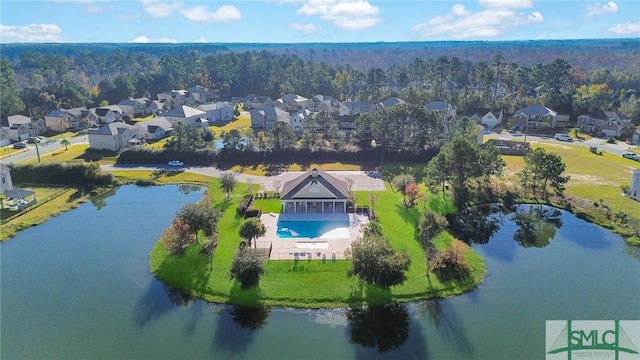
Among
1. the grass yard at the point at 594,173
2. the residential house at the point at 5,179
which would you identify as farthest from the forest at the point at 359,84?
the residential house at the point at 5,179

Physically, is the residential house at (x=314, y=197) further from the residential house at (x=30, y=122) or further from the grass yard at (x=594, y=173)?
the residential house at (x=30, y=122)

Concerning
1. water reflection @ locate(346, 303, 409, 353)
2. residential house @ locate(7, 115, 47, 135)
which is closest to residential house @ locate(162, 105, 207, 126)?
residential house @ locate(7, 115, 47, 135)

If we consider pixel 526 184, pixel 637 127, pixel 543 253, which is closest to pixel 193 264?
pixel 543 253

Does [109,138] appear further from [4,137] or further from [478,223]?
[478,223]

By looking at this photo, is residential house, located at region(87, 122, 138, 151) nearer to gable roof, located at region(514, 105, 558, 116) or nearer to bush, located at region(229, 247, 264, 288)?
bush, located at region(229, 247, 264, 288)

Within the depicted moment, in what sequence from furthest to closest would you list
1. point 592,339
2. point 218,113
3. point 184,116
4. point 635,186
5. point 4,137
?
point 218,113
point 184,116
point 4,137
point 635,186
point 592,339

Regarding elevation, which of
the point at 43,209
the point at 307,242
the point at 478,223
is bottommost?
the point at 478,223

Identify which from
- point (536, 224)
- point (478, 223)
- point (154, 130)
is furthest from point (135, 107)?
point (536, 224)
